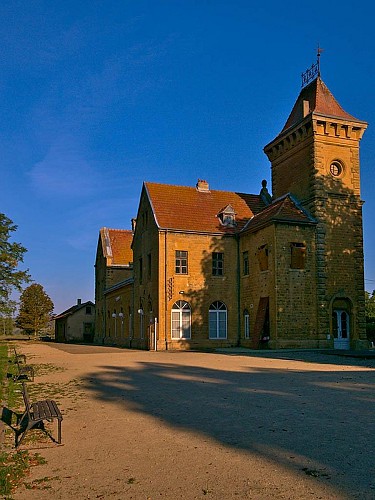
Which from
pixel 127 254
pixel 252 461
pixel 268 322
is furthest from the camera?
pixel 127 254

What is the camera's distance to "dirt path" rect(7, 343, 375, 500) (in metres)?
5.49

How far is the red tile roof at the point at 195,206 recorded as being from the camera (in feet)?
109

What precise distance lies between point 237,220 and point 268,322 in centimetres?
830

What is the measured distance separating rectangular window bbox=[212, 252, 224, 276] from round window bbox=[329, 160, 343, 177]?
8600mm

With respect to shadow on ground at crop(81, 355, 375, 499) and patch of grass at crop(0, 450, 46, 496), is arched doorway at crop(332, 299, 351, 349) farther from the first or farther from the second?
patch of grass at crop(0, 450, 46, 496)

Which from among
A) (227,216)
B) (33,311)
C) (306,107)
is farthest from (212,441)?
(33,311)

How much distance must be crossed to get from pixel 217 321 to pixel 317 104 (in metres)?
14.9

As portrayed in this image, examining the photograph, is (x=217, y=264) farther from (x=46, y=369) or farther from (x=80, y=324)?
(x=80, y=324)

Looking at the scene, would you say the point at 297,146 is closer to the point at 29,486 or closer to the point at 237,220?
the point at 237,220

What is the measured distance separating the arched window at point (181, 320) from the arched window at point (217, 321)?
1496 millimetres

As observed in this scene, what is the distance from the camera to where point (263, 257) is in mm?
29953

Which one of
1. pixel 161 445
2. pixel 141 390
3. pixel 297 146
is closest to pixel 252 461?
pixel 161 445

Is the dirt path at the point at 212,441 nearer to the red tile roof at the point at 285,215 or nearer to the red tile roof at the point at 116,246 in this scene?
the red tile roof at the point at 285,215

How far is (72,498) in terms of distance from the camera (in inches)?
206
